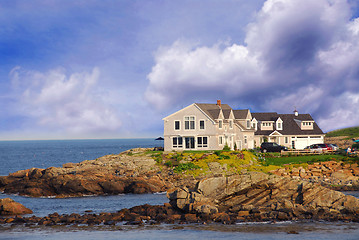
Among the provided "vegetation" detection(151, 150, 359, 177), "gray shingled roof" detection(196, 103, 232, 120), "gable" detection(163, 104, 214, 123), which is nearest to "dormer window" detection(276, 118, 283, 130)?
"gray shingled roof" detection(196, 103, 232, 120)

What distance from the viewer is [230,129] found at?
216ft

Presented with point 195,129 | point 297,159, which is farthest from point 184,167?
point 297,159

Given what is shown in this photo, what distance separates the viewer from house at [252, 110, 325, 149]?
7412 cm

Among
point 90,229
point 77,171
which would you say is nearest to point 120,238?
point 90,229

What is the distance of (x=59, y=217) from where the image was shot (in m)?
28.2

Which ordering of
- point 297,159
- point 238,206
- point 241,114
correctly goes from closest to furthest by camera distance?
1. point 238,206
2. point 297,159
3. point 241,114

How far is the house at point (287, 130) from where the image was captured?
74.1m

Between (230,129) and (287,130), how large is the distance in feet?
51.5

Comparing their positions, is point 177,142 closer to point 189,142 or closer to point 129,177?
point 189,142

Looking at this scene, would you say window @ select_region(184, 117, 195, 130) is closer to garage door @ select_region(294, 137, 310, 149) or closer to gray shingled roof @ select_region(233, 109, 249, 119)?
gray shingled roof @ select_region(233, 109, 249, 119)

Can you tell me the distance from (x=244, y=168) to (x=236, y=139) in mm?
18050

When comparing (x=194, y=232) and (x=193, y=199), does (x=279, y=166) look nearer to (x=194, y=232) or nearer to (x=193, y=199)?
(x=193, y=199)

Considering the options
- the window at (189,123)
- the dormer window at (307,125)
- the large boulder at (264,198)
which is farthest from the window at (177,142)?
the large boulder at (264,198)

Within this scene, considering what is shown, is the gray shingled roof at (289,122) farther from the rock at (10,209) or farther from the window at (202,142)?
the rock at (10,209)
